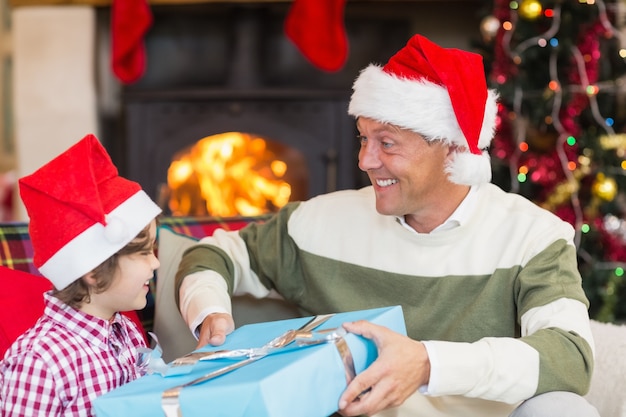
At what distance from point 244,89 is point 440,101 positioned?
6.83 feet

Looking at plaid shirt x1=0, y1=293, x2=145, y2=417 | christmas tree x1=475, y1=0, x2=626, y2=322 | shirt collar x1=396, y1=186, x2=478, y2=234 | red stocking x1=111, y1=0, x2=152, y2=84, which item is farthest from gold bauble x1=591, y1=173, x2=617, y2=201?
plaid shirt x1=0, y1=293, x2=145, y2=417

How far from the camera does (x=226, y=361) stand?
1.52m

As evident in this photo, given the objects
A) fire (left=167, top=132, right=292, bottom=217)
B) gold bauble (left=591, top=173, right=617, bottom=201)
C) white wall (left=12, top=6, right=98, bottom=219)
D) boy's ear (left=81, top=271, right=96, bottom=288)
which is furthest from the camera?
fire (left=167, top=132, right=292, bottom=217)

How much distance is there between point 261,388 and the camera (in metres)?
1.32

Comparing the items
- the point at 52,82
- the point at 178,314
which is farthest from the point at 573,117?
the point at 52,82

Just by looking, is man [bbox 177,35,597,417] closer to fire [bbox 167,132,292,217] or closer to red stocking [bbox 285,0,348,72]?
red stocking [bbox 285,0,348,72]

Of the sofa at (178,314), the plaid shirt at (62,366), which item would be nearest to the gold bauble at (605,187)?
the sofa at (178,314)

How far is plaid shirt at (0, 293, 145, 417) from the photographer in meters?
1.45

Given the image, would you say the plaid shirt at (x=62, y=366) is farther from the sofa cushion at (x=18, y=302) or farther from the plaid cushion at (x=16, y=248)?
the plaid cushion at (x=16, y=248)

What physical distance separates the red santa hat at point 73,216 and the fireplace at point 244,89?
92.0 inches

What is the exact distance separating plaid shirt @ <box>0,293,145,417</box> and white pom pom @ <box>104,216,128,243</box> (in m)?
0.15

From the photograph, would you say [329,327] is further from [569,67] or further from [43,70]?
[43,70]

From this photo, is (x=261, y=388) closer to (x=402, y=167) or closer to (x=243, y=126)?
(x=402, y=167)

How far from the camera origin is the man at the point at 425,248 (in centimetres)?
179
